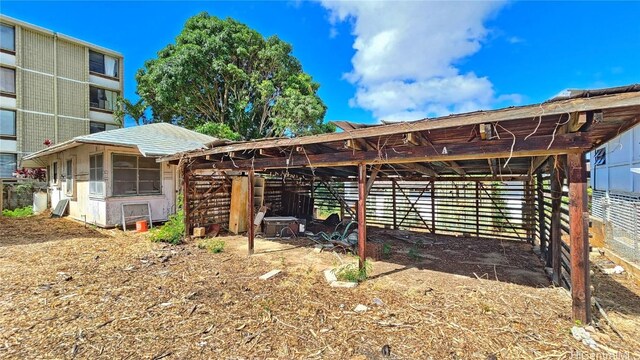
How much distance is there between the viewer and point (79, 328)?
3.09m

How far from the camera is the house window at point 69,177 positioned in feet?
35.4

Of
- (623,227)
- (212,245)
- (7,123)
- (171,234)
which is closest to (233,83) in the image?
(171,234)

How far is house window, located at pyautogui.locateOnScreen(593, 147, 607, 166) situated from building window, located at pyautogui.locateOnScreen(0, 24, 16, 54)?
31.3 m

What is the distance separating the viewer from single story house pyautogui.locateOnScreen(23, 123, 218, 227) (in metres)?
8.80

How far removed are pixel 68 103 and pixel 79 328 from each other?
20846mm

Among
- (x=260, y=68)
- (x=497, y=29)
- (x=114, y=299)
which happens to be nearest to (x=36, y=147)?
(x=260, y=68)

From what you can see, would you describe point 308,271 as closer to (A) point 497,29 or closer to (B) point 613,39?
(A) point 497,29

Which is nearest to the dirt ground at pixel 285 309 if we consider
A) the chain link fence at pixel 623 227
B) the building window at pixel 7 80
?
the chain link fence at pixel 623 227

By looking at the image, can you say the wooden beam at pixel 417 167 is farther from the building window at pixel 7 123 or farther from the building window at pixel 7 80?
the building window at pixel 7 80

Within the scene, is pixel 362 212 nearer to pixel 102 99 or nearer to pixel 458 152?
pixel 458 152

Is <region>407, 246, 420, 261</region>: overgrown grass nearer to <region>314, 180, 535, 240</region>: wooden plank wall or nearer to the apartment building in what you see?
<region>314, 180, 535, 240</region>: wooden plank wall

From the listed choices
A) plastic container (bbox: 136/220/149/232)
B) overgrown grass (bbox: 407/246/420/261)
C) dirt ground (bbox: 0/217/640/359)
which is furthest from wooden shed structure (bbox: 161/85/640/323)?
plastic container (bbox: 136/220/149/232)

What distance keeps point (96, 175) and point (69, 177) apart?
121 inches

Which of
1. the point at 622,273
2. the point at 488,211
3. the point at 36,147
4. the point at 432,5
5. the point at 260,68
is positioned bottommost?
the point at 622,273
